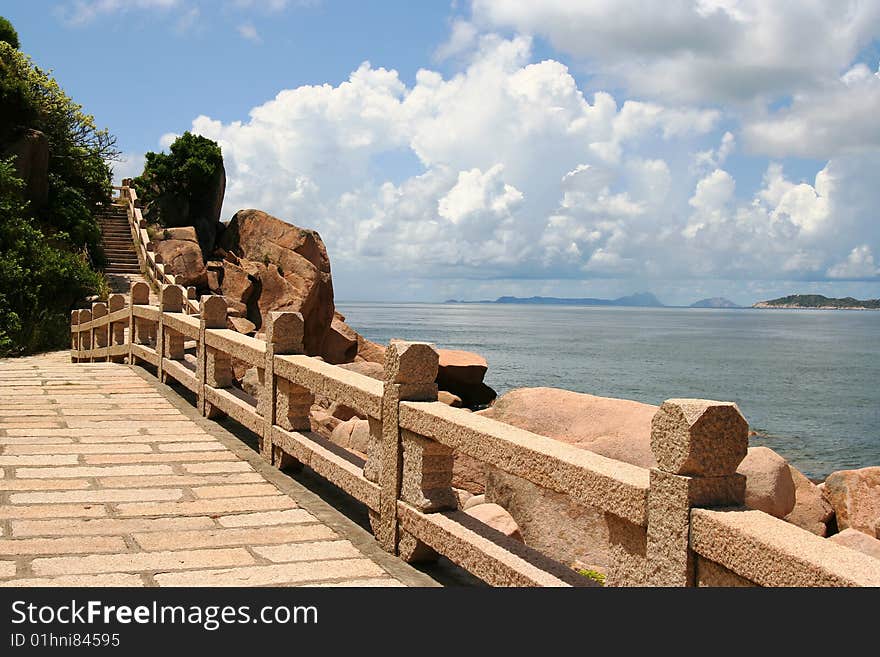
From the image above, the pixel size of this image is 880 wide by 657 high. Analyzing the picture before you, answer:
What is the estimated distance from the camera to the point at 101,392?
11.0 m

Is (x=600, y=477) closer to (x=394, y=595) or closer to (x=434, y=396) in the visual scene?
(x=394, y=595)

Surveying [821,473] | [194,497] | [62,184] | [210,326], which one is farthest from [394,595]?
[62,184]

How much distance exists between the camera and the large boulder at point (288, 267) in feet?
97.7

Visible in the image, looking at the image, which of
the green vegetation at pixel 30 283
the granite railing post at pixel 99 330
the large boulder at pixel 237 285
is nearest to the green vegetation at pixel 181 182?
the large boulder at pixel 237 285

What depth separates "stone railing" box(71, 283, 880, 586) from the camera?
10.0 feet

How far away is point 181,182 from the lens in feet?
118

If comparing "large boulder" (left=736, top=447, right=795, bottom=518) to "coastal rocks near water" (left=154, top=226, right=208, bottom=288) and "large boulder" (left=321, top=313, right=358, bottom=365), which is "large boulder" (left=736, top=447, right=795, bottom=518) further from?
"large boulder" (left=321, top=313, right=358, bottom=365)

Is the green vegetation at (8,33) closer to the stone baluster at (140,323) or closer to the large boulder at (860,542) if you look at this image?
the stone baluster at (140,323)

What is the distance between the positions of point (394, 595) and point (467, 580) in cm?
85

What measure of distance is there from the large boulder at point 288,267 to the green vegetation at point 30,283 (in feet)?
23.3

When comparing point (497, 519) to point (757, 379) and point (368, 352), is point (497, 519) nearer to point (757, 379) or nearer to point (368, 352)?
point (368, 352)

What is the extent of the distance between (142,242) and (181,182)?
601 centimetres

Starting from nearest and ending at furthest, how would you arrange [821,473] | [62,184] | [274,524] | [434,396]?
1. [434,396]
2. [274,524]
3. [821,473]
4. [62,184]

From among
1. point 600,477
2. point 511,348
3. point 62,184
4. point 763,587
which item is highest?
point 62,184
